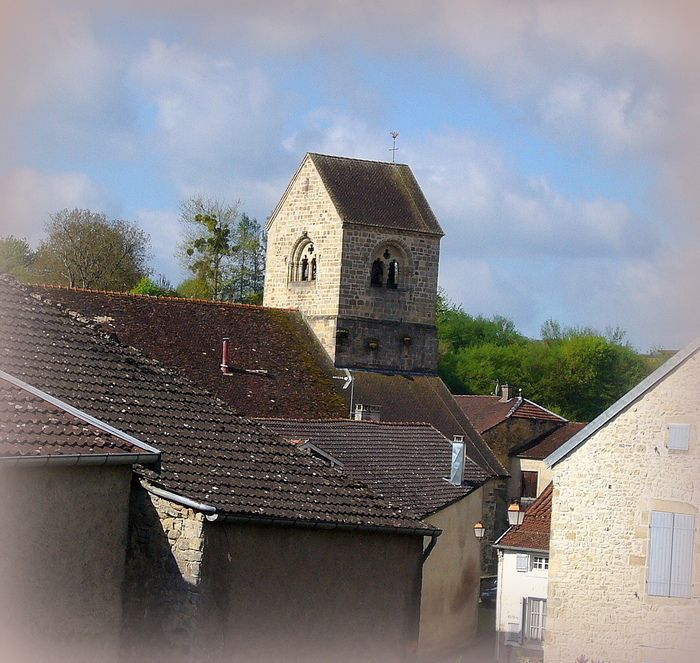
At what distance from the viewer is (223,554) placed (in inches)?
419

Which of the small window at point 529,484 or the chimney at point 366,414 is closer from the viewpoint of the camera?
the chimney at point 366,414

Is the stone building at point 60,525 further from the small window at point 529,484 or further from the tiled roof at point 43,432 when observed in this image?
the small window at point 529,484

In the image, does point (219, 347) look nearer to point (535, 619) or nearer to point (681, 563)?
point (535, 619)

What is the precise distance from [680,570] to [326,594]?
6293 millimetres

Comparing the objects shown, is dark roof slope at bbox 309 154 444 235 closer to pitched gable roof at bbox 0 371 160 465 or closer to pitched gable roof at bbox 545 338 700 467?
pitched gable roof at bbox 545 338 700 467

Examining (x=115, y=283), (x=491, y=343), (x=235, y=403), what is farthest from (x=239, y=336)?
(x=491, y=343)

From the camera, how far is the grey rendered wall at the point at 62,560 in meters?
8.83

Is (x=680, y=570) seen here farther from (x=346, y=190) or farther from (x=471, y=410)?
(x=471, y=410)

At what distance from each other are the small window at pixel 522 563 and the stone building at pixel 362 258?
51.8 feet

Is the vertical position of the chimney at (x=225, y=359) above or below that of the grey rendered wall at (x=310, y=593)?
above

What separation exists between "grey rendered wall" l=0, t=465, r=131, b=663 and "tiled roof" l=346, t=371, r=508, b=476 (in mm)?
26272

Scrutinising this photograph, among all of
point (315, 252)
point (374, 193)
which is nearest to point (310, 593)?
point (315, 252)

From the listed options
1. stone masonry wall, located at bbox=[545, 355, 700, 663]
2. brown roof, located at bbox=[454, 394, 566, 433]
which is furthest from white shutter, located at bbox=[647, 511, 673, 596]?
brown roof, located at bbox=[454, 394, 566, 433]

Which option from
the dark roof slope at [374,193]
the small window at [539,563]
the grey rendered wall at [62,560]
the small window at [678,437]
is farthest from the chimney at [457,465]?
the dark roof slope at [374,193]
